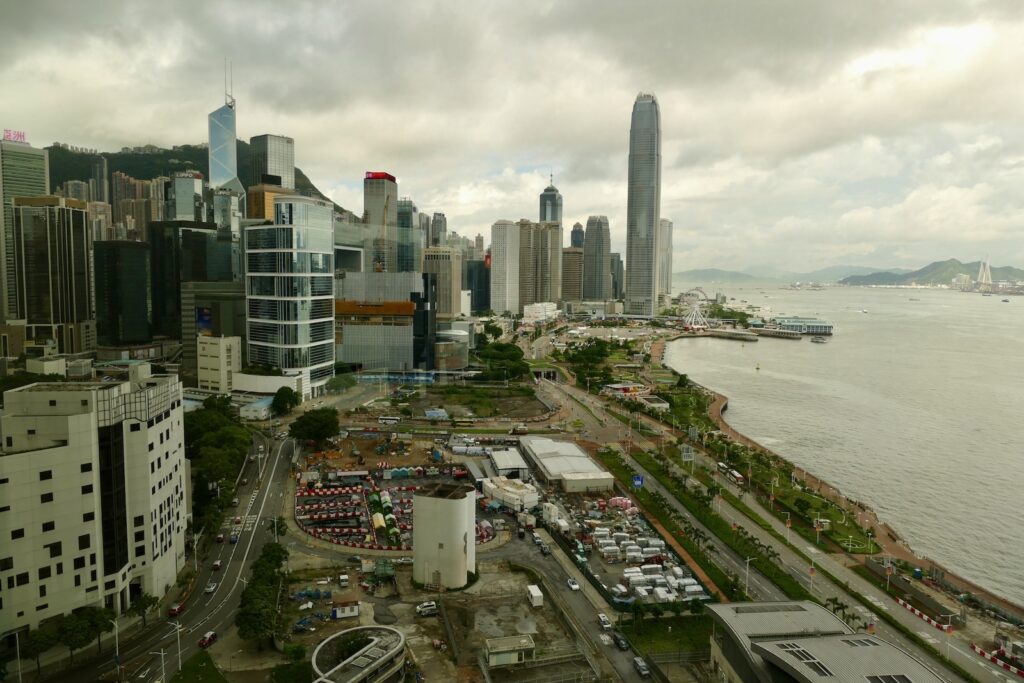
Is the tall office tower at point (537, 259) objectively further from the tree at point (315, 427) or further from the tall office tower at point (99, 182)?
the tree at point (315, 427)

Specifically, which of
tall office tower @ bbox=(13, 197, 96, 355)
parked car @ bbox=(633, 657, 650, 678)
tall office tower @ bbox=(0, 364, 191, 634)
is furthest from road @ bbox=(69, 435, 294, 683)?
tall office tower @ bbox=(13, 197, 96, 355)

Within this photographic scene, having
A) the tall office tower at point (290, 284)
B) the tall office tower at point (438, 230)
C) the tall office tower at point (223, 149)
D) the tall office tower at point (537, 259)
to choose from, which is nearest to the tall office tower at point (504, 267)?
the tall office tower at point (537, 259)

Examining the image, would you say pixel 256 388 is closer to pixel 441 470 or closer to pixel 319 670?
pixel 441 470

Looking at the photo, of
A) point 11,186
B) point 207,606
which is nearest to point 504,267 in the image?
point 11,186

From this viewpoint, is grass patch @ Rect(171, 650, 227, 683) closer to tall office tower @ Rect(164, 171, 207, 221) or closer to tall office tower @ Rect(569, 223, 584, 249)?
tall office tower @ Rect(164, 171, 207, 221)

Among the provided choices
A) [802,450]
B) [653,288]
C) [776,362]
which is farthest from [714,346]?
[802,450]

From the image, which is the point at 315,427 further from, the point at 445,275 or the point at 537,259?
the point at 537,259
